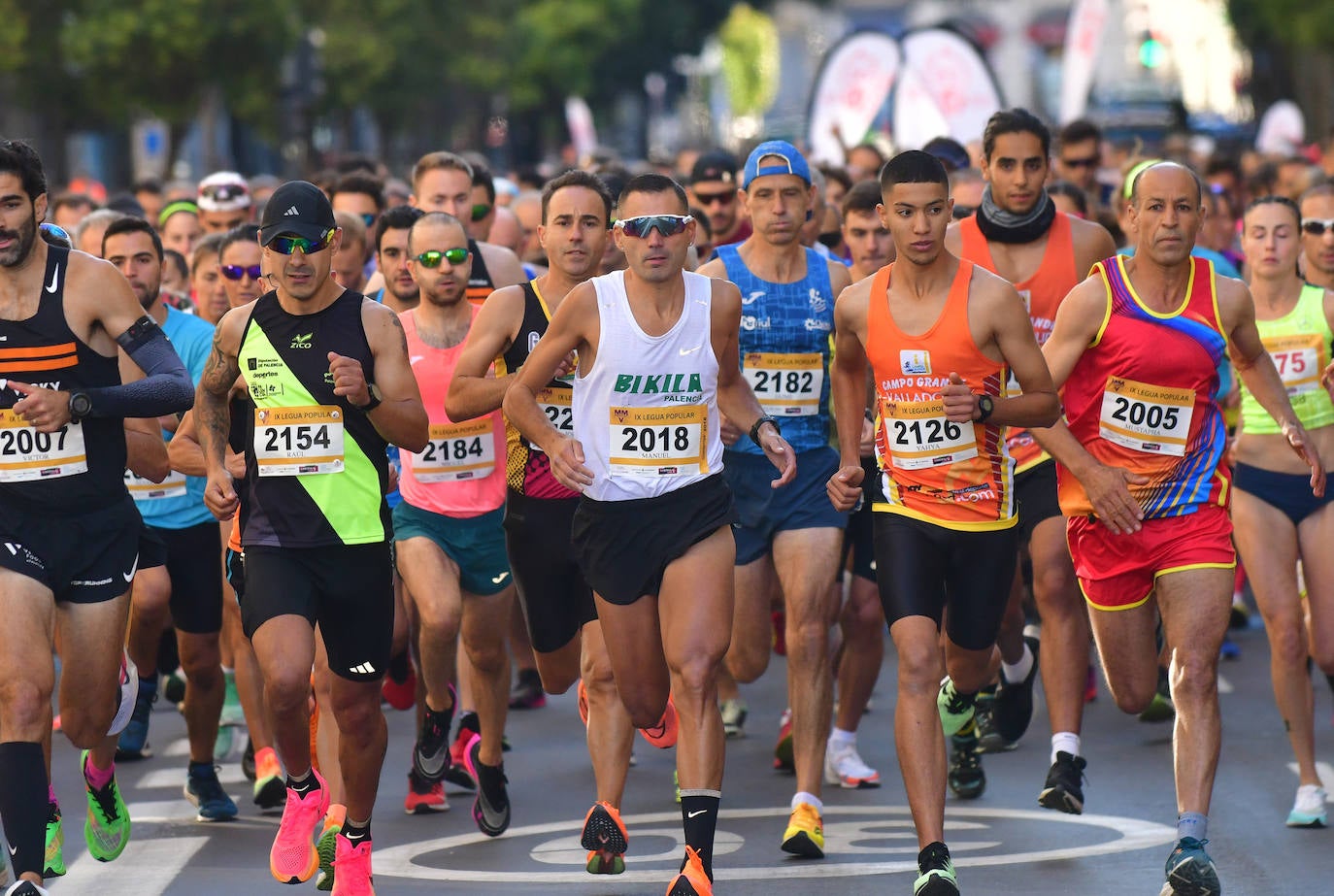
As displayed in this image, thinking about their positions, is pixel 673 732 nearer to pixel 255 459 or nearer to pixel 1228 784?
pixel 255 459

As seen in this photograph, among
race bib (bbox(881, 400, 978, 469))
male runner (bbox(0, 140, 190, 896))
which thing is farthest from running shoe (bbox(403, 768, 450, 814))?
race bib (bbox(881, 400, 978, 469))

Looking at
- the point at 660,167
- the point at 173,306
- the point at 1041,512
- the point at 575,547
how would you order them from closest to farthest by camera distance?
1. the point at 575,547
2. the point at 1041,512
3. the point at 173,306
4. the point at 660,167

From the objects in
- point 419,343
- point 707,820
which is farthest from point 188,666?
point 707,820

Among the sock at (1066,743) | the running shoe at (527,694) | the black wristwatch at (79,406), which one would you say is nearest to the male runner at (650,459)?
the black wristwatch at (79,406)

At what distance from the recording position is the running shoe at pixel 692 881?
22.8 feet

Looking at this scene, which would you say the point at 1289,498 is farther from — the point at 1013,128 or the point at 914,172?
the point at 914,172

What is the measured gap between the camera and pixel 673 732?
8227 millimetres

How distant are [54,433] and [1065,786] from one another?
3627 millimetres

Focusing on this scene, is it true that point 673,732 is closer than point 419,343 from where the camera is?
Yes

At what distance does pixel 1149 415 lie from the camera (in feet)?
25.4

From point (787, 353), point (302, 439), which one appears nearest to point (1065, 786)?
point (787, 353)

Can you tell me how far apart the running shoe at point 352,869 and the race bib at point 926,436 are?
83.8 inches

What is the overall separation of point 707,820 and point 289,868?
1318 mm

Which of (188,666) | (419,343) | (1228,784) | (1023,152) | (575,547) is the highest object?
(1023,152)
